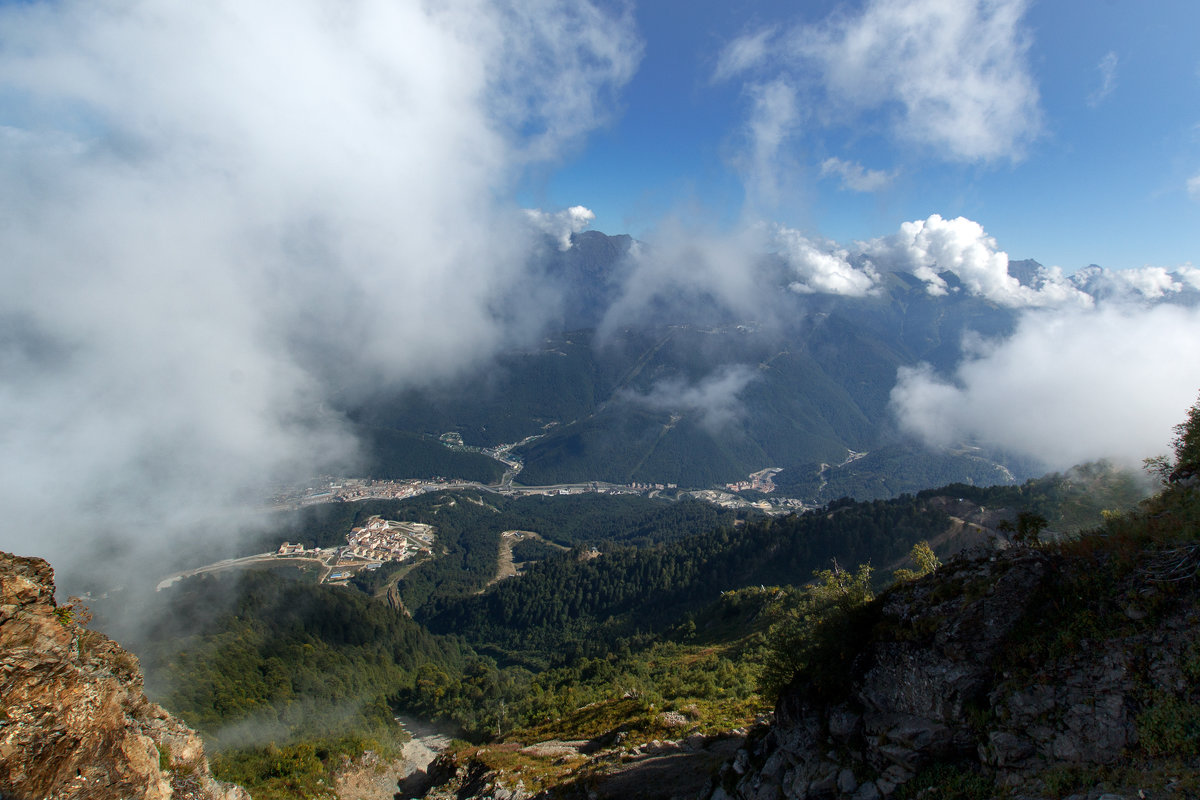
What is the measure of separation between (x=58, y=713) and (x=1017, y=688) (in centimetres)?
3331

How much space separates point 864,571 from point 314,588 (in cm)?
14147

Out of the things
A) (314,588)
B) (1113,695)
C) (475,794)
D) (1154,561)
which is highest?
(314,588)

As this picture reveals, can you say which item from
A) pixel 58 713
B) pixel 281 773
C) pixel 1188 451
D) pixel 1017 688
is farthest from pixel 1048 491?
pixel 58 713

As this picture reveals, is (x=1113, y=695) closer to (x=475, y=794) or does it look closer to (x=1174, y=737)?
(x=1174, y=737)

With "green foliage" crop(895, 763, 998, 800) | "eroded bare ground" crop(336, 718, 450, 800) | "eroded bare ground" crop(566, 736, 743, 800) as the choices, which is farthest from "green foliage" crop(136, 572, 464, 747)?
"green foliage" crop(895, 763, 998, 800)

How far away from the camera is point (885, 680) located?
1917cm

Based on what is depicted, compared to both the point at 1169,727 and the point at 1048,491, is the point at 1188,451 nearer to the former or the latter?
A: the point at 1169,727

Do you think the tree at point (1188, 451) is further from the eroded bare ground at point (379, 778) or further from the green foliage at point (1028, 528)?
the eroded bare ground at point (379, 778)

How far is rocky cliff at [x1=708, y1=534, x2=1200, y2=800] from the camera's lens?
44.0 ft

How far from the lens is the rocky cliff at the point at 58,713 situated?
16453mm

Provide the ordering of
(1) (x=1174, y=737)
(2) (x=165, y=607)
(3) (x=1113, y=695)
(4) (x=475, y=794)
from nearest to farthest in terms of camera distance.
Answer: (1) (x=1174, y=737), (3) (x=1113, y=695), (4) (x=475, y=794), (2) (x=165, y=607)

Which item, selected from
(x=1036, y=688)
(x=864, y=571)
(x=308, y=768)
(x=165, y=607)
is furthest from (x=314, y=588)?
(x=1036, y=688)

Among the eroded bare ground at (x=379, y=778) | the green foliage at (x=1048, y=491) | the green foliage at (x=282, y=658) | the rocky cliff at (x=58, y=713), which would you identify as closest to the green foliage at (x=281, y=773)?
the eroded bare ground at (x=379, y=778)

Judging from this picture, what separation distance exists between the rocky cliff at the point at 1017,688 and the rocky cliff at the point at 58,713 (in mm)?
26148
